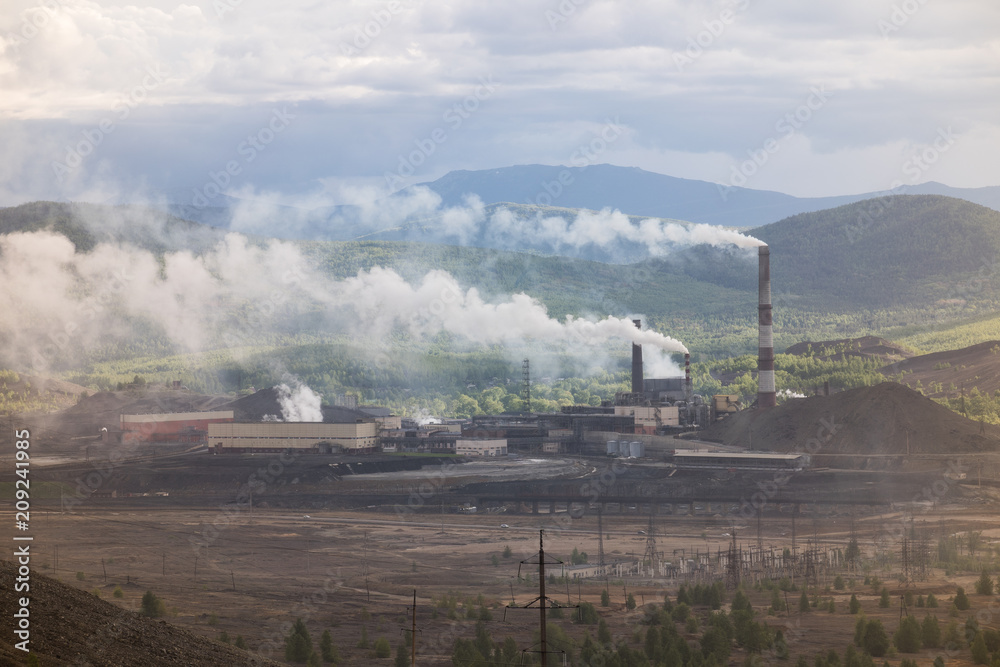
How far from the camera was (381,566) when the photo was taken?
6216 centimetres

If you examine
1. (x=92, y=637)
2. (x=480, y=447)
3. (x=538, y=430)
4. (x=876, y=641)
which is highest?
(x=538, y=430)

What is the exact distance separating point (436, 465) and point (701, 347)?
104 metres

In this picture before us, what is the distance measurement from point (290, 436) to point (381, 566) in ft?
174

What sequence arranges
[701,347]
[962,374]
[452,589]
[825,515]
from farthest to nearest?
[701,347]
[962,374]
[825,515]
[452,589]

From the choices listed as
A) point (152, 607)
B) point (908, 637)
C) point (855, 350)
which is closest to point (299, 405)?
point (855, 350)

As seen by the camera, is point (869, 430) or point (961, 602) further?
point (869, 430)

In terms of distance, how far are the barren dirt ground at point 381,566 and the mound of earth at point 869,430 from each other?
42.9 feet

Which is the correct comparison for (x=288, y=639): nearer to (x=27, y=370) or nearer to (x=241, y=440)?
(x=241, y=440)

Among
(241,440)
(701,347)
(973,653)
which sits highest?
(701,347)

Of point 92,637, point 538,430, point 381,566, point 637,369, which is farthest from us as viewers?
point 637,369

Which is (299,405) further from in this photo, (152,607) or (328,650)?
(328,650)

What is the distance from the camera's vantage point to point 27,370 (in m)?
160

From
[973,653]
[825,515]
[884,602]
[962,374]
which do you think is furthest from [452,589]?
[962,374]

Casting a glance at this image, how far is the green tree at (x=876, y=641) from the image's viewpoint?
44438mm
